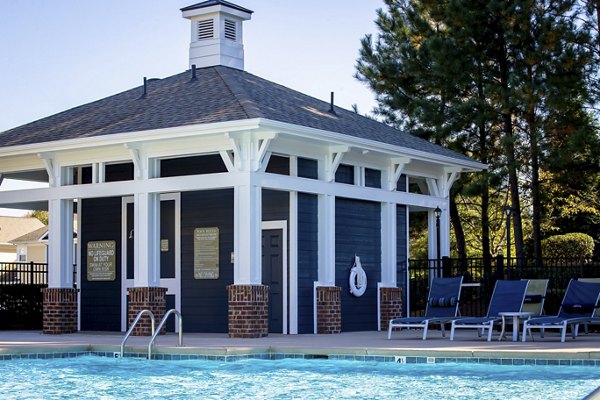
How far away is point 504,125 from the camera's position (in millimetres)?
26188

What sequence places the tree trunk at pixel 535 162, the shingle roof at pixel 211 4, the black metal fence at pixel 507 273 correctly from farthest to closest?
the tree trunk at pixel 535 162
the shingle roof at pixel 211 4
the black metal fence at pixel 507 273

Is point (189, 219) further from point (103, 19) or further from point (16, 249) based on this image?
point (16, 249)

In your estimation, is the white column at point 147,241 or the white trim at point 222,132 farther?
the white column at point 147,241

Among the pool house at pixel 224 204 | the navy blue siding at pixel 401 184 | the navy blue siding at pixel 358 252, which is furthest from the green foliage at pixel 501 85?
the navy blue siding at pixel 358 252

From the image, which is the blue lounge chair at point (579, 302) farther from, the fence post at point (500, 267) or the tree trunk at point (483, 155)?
the tree trunk at point (483, 155)

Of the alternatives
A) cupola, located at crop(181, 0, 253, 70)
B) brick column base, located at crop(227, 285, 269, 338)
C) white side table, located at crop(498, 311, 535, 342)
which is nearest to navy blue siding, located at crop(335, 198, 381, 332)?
brick column base, located at crop(227, 285, 269, 338)

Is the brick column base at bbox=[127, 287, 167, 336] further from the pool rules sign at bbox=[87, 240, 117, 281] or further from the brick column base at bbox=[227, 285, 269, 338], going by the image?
the pool rules sign at bbox=[87, 240, 117, 281]

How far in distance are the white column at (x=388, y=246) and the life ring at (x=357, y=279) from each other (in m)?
0.63

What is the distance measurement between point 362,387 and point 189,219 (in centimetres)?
808

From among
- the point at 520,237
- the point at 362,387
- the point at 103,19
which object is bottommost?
the point at 362,387

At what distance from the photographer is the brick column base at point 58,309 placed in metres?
17.7

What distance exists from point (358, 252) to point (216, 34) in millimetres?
5548

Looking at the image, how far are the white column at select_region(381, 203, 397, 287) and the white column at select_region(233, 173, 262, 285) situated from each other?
380 centimetres

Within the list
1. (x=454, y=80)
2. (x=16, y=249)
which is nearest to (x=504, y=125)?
(x=454, y=80)
